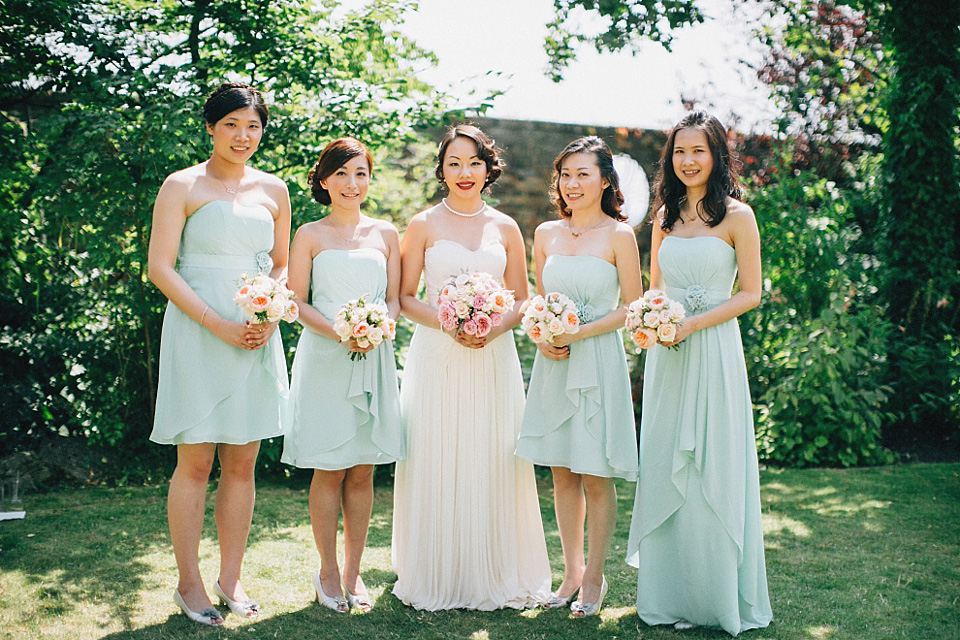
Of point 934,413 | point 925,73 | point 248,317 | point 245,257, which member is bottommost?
point 934,413

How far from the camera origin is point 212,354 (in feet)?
12.5

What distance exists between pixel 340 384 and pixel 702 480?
178cm

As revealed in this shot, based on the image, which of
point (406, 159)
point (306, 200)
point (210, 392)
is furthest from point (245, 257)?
point (406, 159)

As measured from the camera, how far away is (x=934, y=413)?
26.2 ft

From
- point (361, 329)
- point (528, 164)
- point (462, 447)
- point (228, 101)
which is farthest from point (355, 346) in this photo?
point (528, 164)

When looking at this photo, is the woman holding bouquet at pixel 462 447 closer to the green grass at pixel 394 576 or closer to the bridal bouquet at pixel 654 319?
the green grass at pixel 394 576

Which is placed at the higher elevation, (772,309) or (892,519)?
(772,309)

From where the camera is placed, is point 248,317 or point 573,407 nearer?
point 248,317

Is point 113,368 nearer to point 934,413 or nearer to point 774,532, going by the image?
point 774,532

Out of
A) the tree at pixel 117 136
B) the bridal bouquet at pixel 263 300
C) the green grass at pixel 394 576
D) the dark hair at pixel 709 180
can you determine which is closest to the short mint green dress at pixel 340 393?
the bridal bouquet at pixel 263 300

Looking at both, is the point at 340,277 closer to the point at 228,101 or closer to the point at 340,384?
the point at 340,384

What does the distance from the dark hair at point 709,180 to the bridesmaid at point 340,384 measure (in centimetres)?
144

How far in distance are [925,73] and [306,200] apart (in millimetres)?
6141

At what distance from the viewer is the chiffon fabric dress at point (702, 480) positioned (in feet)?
12.3
